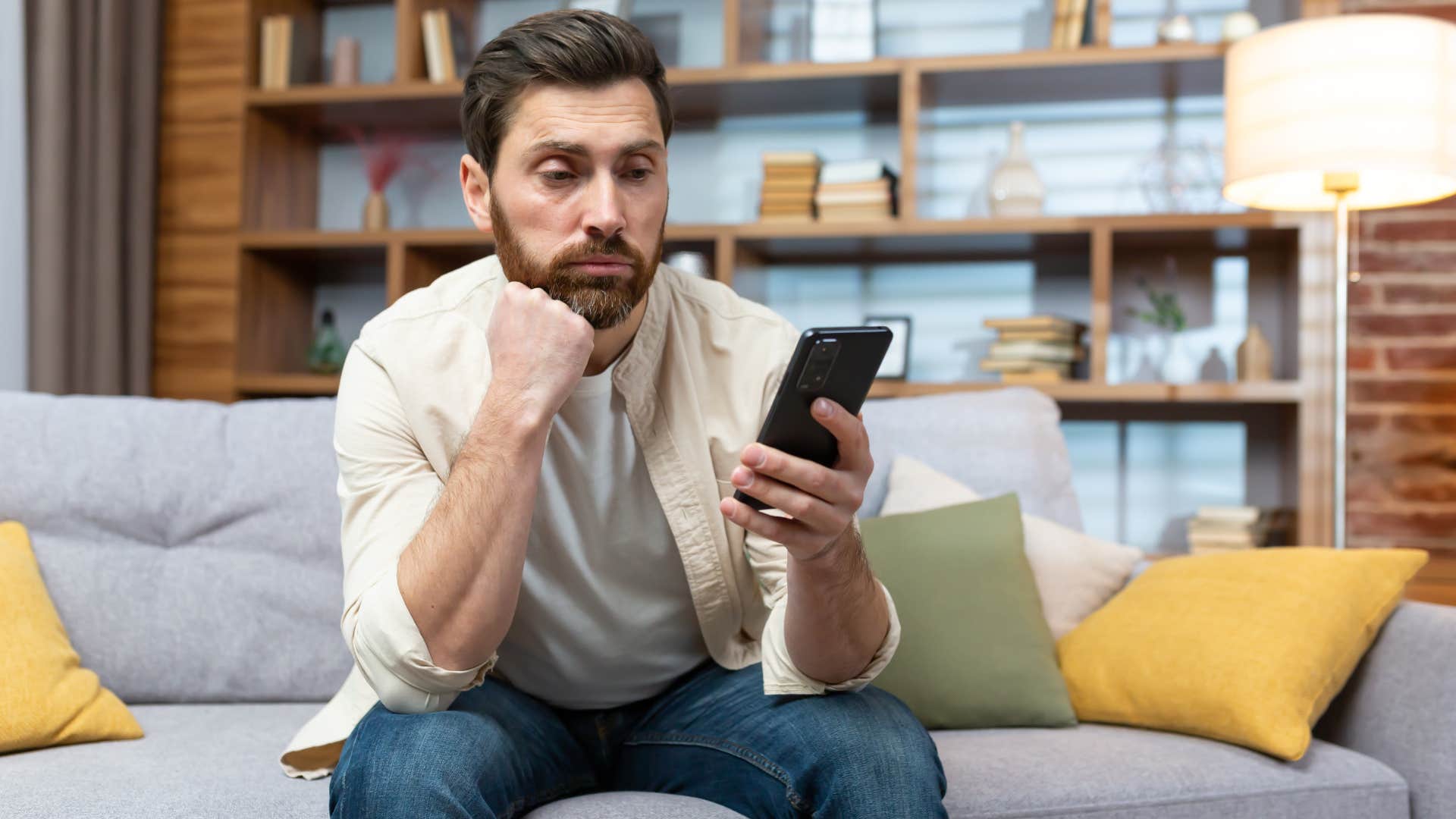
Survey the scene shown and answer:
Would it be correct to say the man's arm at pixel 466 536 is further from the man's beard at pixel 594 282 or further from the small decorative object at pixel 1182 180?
the small decorative object at pixel 1182 180

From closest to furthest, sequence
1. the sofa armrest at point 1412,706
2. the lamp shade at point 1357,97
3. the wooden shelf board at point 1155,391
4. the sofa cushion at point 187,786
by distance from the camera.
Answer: the sofa cushion at point 187,786, the sofa armrest at point 1412,706, the lamp shade at point 1357,97, the wooden shelf board at point 1155,391

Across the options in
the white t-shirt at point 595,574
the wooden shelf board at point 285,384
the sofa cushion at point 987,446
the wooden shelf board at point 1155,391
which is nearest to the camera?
the white t-shirt at point 595,574

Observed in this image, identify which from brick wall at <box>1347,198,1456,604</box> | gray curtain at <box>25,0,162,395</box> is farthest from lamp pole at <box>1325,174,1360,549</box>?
gray curtain at <box>25,0,162,395</box>

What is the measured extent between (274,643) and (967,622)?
0.97 m

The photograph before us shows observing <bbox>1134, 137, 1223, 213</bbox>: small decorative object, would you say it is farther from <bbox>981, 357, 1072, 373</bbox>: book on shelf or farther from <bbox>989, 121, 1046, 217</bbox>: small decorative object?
<bbox>981, 357, 1072, 373</bbox>: book on shelf

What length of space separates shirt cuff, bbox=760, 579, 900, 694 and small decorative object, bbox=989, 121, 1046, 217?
1910 mm

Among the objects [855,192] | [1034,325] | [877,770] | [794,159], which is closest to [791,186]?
[794,159]

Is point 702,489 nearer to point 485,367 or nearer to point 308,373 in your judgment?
point 485,367

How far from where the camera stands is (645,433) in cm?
133

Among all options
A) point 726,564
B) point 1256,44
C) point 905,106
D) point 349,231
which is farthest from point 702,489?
point 349,231

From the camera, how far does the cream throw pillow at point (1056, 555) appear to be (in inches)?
69.8

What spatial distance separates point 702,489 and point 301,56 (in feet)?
8.28

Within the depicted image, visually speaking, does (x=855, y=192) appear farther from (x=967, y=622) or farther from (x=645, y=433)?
(x=645, y=433)

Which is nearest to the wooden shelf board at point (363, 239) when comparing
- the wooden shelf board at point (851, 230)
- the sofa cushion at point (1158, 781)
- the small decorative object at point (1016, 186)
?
the wooden shelf board at point (851, 230)
